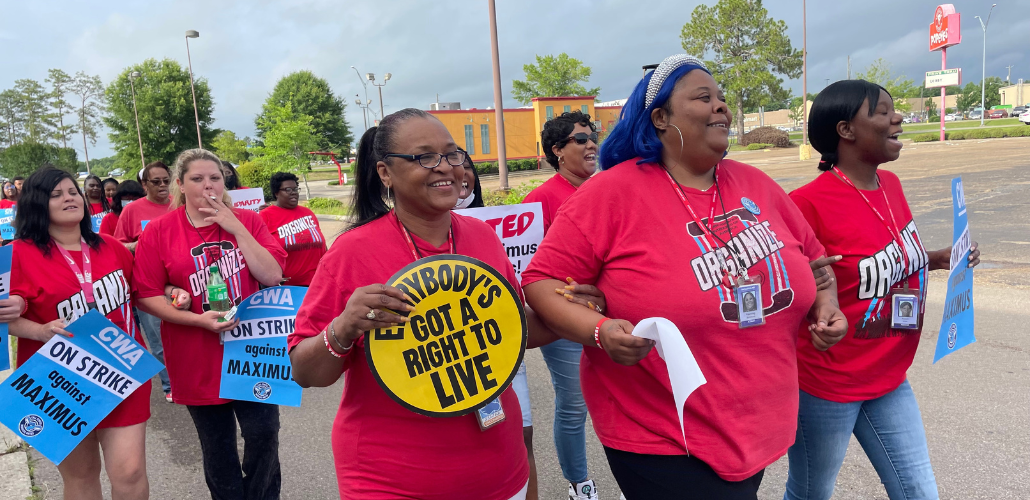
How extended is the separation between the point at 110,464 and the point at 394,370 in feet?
6.71

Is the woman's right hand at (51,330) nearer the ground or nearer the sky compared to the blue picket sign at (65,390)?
nearer the sky

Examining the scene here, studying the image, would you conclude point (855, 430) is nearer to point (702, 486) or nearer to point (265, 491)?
point (702, 486)

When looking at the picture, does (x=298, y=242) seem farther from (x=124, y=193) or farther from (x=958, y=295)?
(x=958, y=295)

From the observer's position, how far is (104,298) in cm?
323

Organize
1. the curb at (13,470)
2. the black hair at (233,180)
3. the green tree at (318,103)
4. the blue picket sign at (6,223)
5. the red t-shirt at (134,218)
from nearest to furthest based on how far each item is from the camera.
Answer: the curb at (13,470) → the red t-shirt at (134,218) → the black hair at (233,180) → the blue picket sign at (6,223) → the green tree at (318,103)

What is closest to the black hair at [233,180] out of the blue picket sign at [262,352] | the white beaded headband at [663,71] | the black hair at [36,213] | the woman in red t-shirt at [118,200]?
the woman in red t-shirt at [118,200]

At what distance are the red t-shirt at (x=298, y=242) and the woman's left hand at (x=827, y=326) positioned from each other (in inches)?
185

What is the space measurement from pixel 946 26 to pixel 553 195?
167ft

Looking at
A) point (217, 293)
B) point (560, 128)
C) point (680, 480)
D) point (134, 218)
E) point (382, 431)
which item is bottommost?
point (680, 480)

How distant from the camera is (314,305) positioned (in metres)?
1.91

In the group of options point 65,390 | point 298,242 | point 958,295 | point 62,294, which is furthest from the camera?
point 298,242

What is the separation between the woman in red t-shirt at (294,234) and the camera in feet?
19.6

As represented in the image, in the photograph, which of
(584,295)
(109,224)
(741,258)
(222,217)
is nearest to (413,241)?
(584,295)

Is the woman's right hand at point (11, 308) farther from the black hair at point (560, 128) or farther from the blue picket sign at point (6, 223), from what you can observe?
the blue picket sign at point (6, 223)
